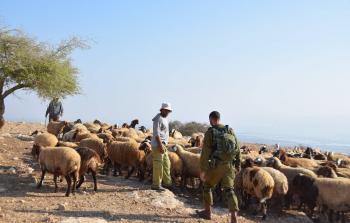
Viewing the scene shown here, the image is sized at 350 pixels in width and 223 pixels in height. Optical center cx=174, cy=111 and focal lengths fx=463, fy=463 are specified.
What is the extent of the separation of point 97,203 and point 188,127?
33916 millimetres

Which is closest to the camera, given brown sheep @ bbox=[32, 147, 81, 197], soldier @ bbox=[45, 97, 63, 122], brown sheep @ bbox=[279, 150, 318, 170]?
brown sheep @ bbox=[32, 147, 81, 197]

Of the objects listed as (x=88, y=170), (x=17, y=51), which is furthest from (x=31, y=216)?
(x=17, y=51)

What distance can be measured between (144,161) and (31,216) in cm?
549

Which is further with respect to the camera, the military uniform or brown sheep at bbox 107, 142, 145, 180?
brown sheep at bbox 107, 142, 145, 180

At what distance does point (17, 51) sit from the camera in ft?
54.1

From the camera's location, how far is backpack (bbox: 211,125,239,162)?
9.37m

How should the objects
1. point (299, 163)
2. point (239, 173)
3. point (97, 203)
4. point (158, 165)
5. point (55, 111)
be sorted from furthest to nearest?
1. point (55, 111)
2. point (299, 163)
3. point (239, 173)
4. point (158, 165)
5. point (97, 203)

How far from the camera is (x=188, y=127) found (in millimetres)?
44656

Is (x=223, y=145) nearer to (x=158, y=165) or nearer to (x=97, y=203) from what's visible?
(x=158, y=165)

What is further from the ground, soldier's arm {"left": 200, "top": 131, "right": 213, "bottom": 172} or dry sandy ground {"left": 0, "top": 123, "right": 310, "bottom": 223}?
soldier's arm {"left": 200, "top": 131, "right": 213, "bottom": 172}

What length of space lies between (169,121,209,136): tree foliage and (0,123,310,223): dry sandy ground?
28670 millimetres

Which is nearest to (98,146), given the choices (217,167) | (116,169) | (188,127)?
(116,169)

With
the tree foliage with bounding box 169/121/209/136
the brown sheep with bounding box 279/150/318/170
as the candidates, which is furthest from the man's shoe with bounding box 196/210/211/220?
the tree foliage with bounding box 169/121/209/136

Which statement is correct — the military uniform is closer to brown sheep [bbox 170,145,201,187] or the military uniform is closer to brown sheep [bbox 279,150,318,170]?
brown sheep [bbox 170,145,201,187]
